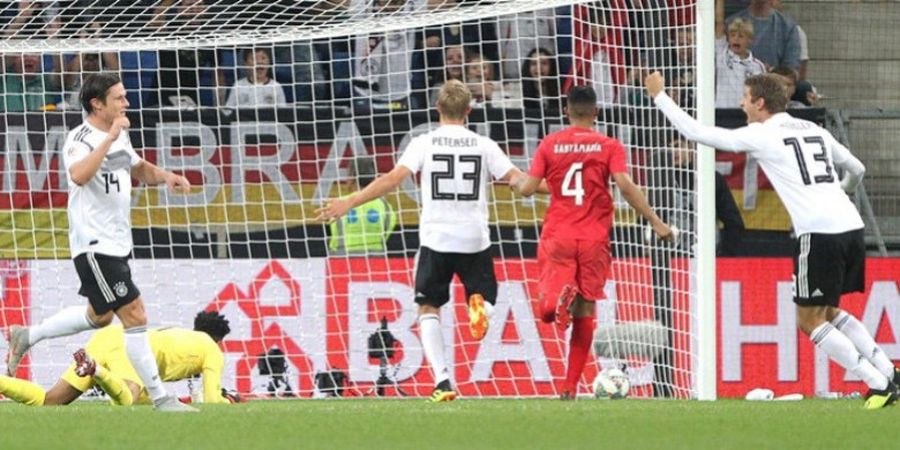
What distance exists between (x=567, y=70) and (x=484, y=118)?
76 cm

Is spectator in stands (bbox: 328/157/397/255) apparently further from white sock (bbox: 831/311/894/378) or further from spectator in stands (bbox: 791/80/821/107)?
white sock (bbox: 831/311/894/378)

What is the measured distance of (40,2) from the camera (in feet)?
48.0

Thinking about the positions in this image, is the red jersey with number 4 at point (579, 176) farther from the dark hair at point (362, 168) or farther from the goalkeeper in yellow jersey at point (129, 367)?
the dark hair at point (362, 168)

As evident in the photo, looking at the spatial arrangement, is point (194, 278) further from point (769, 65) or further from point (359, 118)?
point (769, 65)

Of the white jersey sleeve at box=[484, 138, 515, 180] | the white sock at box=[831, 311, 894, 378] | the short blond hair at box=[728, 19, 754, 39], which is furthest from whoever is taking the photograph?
the short blond hair at box=[728, 19, 754, 39]

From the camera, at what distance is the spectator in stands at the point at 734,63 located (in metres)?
15.4

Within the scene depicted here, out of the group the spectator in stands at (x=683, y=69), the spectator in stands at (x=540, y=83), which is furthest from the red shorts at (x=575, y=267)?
the spectator in stands at (x=540, y=83)

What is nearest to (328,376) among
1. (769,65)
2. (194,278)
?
(194,278)

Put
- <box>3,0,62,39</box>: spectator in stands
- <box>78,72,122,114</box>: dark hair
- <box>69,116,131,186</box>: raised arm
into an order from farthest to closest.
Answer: <box>3,0,62,39</box>: spectator in stands, <box>78,72,122,114</box>: dark hair, <box>69,116,131,186</box>: raised arm

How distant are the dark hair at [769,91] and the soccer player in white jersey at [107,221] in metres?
3.16

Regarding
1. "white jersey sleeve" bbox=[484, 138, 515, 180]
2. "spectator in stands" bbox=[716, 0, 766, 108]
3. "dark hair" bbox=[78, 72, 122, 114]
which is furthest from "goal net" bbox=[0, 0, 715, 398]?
"dark hair" bbox=[78, 72, 122, 114]

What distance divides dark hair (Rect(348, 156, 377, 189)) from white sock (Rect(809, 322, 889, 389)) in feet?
16.3

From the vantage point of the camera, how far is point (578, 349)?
1189cm

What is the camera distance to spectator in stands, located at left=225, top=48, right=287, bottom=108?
15.1 m
